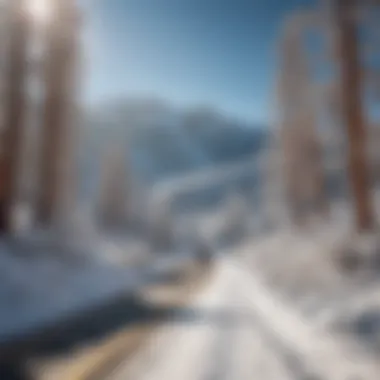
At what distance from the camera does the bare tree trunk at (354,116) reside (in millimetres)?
14500

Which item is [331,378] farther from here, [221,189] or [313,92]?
Result: [221,189]

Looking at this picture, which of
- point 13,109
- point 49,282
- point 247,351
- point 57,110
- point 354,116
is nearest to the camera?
point 247,351

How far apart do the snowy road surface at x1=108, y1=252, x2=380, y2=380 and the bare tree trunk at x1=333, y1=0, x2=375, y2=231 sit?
3182mm

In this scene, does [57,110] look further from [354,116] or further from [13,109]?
[354,116]

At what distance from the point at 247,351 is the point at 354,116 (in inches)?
312

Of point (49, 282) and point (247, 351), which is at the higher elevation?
point (49, 282)

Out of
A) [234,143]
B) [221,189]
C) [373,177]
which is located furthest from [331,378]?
[234,143]

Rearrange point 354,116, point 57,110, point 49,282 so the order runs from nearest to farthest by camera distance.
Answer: point 354,116
point 49,282
point 57,110

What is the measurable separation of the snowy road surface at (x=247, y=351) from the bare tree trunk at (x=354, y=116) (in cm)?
318

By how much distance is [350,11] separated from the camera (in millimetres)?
14875

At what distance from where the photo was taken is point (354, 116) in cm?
1466

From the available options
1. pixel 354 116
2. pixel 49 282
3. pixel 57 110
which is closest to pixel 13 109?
pixel 57 110

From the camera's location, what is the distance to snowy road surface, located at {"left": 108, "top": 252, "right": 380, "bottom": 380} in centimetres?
710

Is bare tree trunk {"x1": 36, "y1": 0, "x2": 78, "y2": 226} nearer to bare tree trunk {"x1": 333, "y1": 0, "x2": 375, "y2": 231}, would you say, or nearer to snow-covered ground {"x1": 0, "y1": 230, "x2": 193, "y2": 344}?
snow-covered ground {"x1": 0, "y1": 230, "x2": 193, "y2": 344}
